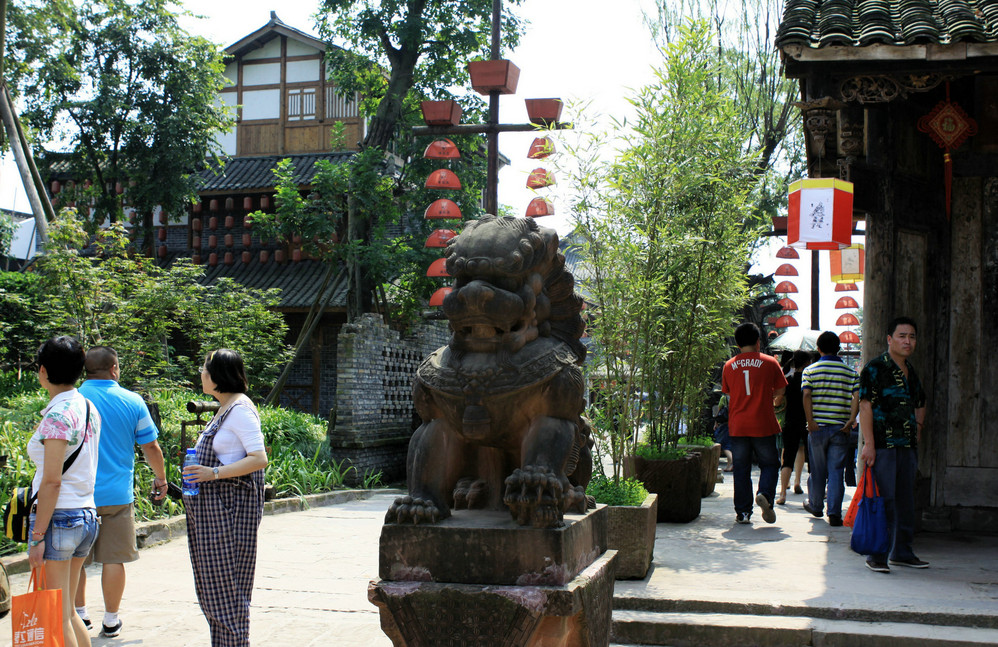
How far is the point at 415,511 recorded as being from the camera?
3.30 meters

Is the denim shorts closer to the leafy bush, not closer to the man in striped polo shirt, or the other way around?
the leafy bush

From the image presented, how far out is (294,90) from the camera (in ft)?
65.2

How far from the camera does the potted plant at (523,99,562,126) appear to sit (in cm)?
1112

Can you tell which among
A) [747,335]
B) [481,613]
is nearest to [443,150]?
[747,335]

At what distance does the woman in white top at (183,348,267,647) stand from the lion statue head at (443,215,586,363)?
1031 mm

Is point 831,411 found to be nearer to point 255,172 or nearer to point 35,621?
point 35,621

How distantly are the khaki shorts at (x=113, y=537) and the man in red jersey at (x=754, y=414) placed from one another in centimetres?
484

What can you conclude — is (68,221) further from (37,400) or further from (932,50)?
(932,50)

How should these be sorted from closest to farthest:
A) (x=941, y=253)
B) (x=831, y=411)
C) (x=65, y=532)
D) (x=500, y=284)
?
(x=500, y=284) → (x=65, y=532) → (x=941, y=253) → (x=831, y=411)

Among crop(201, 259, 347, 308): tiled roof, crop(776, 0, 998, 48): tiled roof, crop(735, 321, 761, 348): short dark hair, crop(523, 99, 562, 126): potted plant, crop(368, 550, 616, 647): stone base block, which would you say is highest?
crop(523, 99, 562, 126): potted plant

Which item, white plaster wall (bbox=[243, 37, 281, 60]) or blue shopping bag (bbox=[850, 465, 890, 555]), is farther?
white plaster wall (bbox=[243, 37, 281, 60])

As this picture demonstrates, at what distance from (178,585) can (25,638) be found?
8.63 feet

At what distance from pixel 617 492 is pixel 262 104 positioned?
55.9 feet

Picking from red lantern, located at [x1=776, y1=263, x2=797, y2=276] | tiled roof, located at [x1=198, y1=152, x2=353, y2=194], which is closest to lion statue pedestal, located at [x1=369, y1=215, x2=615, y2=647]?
tiled roof, located at [x1=198, y1=152, x2=353, y2=194]
